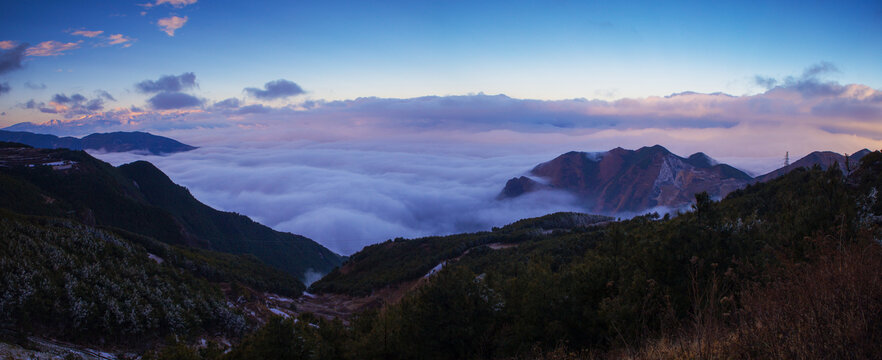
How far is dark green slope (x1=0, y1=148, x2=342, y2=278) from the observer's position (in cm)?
5606

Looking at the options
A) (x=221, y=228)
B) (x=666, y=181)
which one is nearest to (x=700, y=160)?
(x=666, y=181)

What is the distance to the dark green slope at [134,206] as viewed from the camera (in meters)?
56.1

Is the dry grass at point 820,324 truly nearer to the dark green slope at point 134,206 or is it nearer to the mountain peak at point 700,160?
the dark green slope at point 134,206

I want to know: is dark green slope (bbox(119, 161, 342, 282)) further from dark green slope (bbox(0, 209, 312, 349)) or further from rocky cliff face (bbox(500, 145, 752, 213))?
rocky cliff face (bbox(500, 145, 752, 213))

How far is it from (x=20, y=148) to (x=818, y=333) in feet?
373

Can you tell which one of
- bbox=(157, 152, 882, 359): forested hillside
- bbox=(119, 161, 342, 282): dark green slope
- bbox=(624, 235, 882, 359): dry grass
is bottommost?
bbox=(119, 161, 342, 282): dark green slope

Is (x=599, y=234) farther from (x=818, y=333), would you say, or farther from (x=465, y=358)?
(x=818, y=333)

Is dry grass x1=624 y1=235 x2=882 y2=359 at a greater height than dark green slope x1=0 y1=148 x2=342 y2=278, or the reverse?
dry grass x1=624 y1=235 x2=882 y2=359

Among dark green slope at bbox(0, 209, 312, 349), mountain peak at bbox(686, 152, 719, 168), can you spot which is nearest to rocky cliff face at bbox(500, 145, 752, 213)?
mountain peak at bbox(686, 152, 719, 168)

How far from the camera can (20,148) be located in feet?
259

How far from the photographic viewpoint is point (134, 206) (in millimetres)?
71562

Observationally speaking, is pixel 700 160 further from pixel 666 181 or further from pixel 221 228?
pixel 221 228

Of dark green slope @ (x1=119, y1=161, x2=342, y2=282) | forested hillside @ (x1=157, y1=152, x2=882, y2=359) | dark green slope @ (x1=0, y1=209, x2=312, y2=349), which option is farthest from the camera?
dark green slope @ (x1=119, y1=161, x2=342, y2=282)

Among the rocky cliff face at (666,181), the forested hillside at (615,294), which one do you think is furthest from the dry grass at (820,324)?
the rocky cliff face at (666,181)
